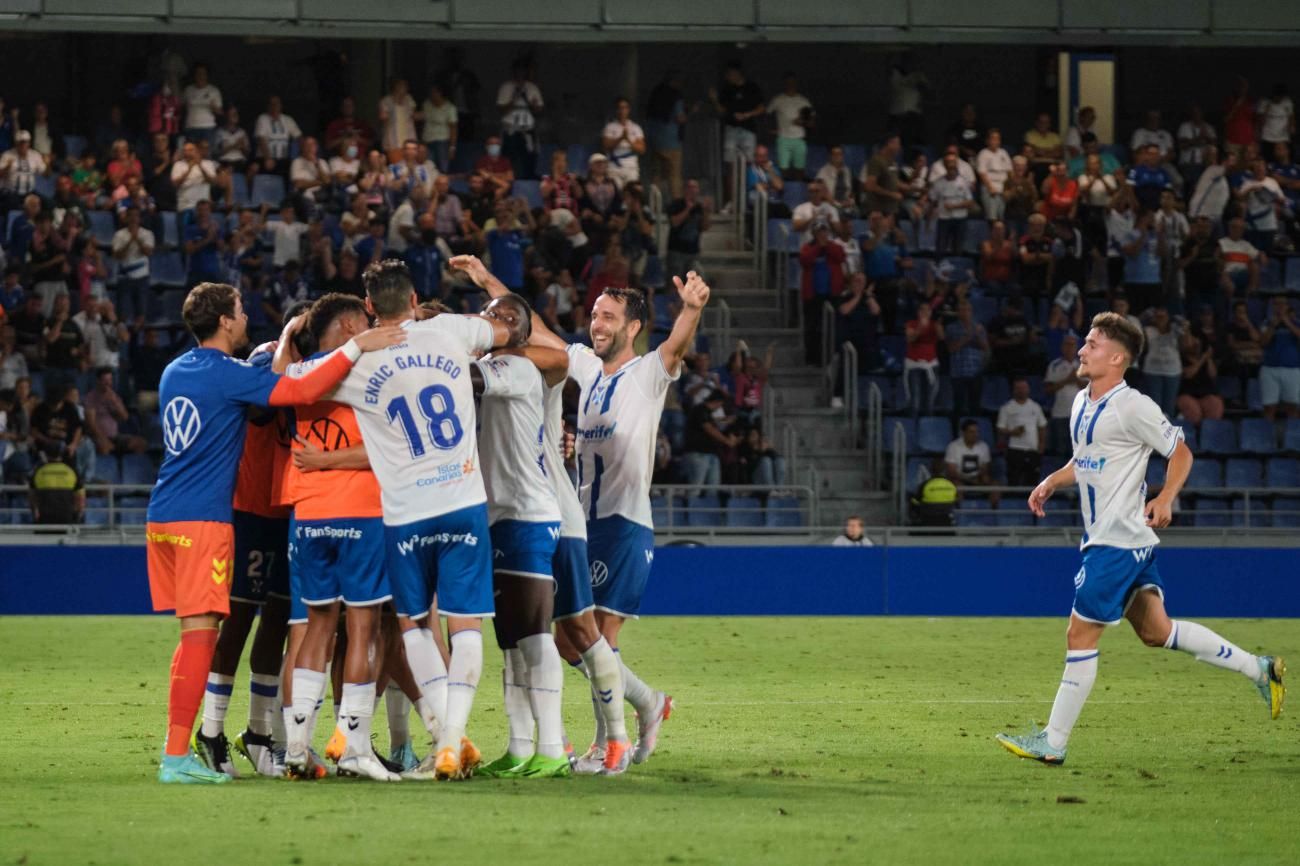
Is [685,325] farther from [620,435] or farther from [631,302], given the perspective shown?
[620,435]

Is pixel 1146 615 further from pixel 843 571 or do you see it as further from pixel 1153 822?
pixel 843 571

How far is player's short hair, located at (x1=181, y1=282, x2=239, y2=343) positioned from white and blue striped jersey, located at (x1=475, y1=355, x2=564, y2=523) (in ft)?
3.99

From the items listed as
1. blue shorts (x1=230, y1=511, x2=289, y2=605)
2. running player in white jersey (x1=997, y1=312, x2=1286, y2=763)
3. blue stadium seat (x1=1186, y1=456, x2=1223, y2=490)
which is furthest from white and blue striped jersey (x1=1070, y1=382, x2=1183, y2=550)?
blue stadium seat (x1=1186, y1=456, x2=1223, y2=490)

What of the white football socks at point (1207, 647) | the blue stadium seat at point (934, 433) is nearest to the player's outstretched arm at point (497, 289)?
the white football socks at point (1207, 647)

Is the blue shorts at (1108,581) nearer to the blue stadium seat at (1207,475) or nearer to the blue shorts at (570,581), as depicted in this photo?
the blue shorts at (570,581)

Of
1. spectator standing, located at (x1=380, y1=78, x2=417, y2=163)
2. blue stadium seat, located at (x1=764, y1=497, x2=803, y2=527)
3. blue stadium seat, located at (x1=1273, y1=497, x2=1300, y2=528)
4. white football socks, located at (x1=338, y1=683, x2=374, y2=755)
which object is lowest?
blue stadium seat, located at (x1=1273, y1=497, x2=1300, y2=528)

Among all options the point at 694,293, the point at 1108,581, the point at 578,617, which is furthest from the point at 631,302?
the point at 1108,581

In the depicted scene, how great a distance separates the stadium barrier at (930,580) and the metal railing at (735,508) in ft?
1.91

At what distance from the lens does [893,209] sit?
28.1 metres

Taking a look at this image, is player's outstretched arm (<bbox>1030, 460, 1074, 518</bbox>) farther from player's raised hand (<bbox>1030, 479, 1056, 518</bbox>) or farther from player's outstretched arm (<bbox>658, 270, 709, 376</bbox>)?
player's outstretched arm (<bbox>658, 270, 709, 376</bbox>)

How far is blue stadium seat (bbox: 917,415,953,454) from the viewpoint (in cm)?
2542

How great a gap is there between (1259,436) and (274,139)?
45.9 ft

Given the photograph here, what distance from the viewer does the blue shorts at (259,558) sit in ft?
31.6

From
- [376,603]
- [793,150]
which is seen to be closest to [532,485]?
[376,603]
